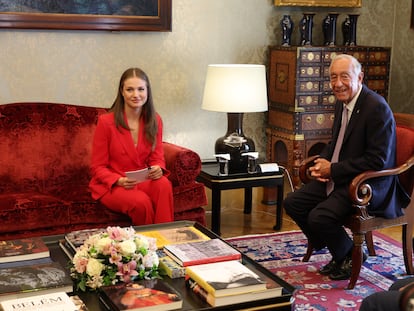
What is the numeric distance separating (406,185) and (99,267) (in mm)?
2226

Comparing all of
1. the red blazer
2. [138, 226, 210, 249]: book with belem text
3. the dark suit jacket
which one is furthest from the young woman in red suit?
the dark suit jacket

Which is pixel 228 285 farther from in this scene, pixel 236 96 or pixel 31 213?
pixel 236 96

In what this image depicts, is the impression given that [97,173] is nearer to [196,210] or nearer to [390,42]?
[196,210]

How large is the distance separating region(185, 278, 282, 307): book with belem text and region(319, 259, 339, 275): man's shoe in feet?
4.72

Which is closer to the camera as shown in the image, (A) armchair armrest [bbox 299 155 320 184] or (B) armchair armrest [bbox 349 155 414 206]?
(B) armchair armrest [bbox 349 155 414 206]

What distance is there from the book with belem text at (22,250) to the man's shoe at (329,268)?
1787 millimetres

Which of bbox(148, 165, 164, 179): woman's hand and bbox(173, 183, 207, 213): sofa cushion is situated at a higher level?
bbox(148, 165, 164, 179): woman's hand

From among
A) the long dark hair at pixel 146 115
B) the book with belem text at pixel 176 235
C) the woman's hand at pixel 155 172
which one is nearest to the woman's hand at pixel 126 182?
the woman's hand at pixel 155 172

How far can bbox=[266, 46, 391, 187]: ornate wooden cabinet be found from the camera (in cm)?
541

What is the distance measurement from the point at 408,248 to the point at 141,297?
7.02 feet

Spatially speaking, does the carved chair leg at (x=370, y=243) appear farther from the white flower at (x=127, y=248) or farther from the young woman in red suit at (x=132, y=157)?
the white flower at (x=127, y=248)

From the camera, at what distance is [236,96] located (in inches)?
189

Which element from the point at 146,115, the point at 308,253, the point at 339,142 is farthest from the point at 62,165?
the point at 339,142

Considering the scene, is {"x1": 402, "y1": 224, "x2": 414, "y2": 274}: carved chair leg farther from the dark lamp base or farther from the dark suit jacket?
the dark lamp base
